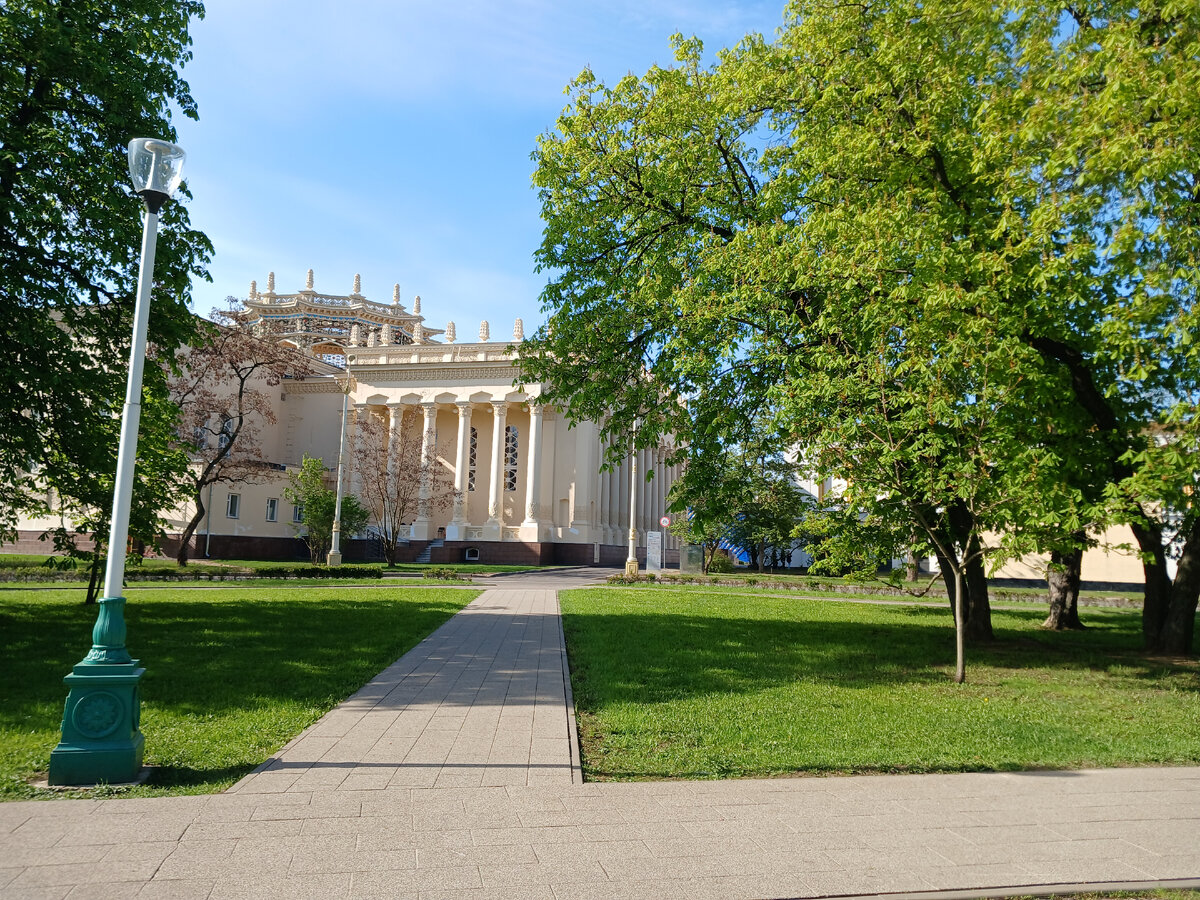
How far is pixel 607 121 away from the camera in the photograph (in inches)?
599

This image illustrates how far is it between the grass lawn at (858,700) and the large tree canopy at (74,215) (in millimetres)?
9458

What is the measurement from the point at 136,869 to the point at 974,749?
6.67m

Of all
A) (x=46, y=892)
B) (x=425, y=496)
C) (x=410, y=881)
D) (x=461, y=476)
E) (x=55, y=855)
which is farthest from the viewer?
(x=461, y=476)

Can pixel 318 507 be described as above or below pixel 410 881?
above

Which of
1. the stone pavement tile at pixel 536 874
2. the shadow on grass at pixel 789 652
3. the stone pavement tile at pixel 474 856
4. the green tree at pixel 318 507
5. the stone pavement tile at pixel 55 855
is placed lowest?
the shadow on grass at pixel 789 652

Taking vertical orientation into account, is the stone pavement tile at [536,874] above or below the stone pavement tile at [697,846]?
above

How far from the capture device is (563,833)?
4938 millimetres

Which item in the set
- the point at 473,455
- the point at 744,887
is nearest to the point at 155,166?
the point at 744,887

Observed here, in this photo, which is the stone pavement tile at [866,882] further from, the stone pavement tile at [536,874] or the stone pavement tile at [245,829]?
the stone pavement tile at [245,829]

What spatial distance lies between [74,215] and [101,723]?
1141cm

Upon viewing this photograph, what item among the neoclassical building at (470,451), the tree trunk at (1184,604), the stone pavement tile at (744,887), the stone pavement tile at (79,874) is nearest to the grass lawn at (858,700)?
the tree trunk at (1184,604)

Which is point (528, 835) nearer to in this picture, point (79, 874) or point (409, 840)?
point (409, 840)

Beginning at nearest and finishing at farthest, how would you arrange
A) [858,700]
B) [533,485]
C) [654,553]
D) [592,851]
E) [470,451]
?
[592,851]
[858,700]
[654,553]
[533,485]
[470,451]

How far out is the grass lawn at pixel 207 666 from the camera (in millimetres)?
6480
